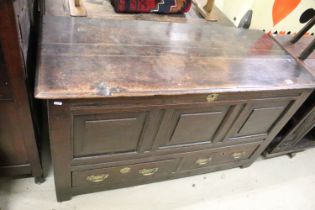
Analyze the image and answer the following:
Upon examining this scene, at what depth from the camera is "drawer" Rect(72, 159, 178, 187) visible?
1.20 m

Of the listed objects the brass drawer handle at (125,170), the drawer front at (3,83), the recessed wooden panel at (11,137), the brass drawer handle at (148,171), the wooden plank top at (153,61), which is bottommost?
the brass drawer handle at (148,171)

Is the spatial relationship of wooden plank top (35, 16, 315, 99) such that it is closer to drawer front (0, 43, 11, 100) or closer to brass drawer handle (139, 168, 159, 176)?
drawer front (0, 43, 11, 100)

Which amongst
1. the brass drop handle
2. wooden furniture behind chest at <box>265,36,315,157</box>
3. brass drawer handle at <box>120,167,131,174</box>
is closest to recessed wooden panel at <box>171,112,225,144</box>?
brass drawer handle at <box>120,167,131,174</box>

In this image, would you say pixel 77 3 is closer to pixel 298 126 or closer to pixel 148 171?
pixel 148 171

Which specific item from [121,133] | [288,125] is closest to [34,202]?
[121,133]

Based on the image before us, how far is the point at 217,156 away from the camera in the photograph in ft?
4.73

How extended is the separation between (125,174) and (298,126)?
3.50 feet

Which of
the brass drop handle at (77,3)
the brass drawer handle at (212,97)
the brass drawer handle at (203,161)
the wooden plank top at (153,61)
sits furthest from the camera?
the brass drawer handle at (203,161)

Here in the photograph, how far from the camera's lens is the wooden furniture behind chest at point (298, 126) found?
1417mm

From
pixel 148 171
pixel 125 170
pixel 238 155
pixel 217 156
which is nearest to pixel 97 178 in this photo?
pixel 125 170

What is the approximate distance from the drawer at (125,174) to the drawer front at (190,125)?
0.16 meters

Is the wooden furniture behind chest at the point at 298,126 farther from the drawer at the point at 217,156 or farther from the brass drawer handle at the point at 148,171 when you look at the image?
the brass drawer handle at the point at 148,171

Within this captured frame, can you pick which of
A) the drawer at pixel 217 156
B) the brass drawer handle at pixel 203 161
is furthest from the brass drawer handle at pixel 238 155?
the brass drawer handle at pixel 203 161

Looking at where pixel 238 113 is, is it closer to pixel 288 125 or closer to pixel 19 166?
pixel 288 125
